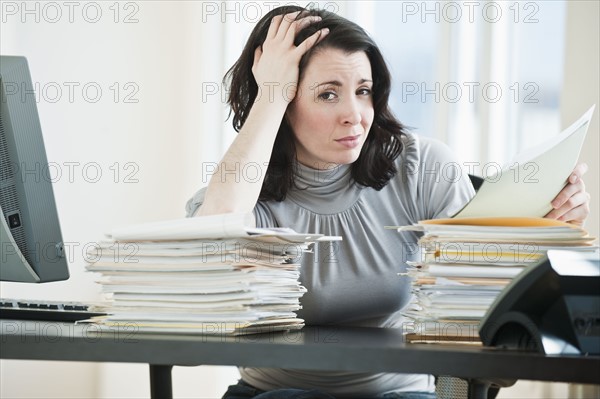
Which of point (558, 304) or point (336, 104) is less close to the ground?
point (336, 104)

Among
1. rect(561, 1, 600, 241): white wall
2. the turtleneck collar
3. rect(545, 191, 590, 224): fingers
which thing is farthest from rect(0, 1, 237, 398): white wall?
rect(545, 191, 590, 224): fingers

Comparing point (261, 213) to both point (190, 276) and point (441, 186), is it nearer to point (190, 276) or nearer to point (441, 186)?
point (441, 186)

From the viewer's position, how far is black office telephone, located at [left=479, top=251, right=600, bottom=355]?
2.75 ft

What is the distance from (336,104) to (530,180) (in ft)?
2.42

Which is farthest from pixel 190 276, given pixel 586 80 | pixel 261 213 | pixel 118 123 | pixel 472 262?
pixel 118 123

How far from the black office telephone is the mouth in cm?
83

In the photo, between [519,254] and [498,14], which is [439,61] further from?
[519,254]

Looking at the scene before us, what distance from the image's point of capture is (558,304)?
2.80ft

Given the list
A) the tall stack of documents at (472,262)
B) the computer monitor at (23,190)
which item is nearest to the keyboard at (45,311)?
the computer monitor at (23,190)

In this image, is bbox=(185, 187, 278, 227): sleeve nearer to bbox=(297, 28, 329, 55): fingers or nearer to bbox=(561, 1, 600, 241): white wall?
bbox=(297, 28, 329, 55): fingers

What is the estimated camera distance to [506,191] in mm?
996

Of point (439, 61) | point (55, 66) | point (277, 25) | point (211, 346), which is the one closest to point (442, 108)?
point (439, 61)

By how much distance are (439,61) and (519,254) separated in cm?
187

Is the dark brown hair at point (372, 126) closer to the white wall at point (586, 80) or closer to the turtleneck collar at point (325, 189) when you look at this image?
the turtleneck collar at point (325, 189)
